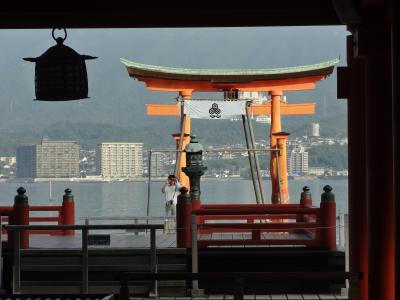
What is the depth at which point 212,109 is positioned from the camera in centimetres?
2114

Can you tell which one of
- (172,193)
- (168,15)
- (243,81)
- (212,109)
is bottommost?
(172,193)

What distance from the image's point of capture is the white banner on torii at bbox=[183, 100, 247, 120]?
20609 mm

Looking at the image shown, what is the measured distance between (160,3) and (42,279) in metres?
6.48

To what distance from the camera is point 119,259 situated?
1214 cm

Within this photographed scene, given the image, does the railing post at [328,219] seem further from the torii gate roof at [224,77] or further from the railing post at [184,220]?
the torii gate roof at [224,77]

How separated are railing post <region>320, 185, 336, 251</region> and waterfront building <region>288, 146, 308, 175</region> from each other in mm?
167288

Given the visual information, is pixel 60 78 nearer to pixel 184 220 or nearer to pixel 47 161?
pixel 184 220

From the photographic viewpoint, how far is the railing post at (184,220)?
Answer: 12227 millimetres

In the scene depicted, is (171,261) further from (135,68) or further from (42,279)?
(135,68)

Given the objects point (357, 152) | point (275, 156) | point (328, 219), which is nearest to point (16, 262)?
point (328, 219)

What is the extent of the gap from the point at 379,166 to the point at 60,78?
2464 mm

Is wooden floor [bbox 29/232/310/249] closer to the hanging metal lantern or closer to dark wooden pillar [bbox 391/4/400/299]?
the hanging metal lantern

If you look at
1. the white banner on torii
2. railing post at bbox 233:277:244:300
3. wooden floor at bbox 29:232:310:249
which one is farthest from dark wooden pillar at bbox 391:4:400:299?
the white banner on torii

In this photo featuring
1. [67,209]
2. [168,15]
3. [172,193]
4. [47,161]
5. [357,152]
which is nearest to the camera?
[168,15]
